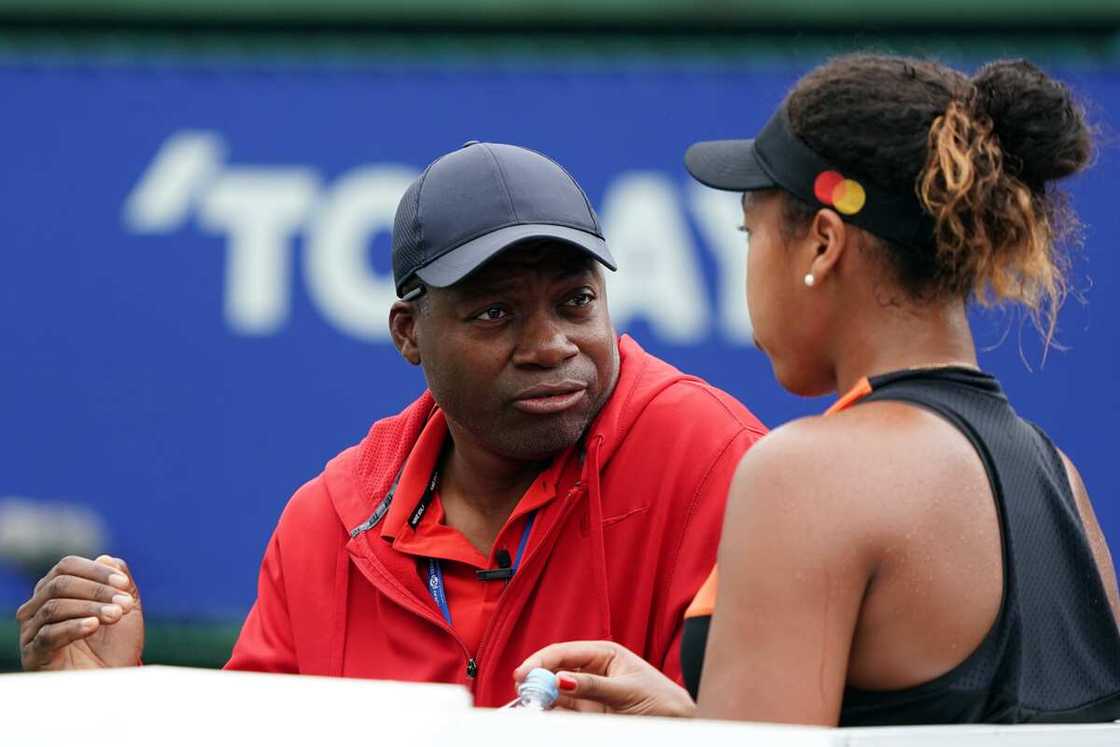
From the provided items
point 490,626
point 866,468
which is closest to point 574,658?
Result: point 490,626

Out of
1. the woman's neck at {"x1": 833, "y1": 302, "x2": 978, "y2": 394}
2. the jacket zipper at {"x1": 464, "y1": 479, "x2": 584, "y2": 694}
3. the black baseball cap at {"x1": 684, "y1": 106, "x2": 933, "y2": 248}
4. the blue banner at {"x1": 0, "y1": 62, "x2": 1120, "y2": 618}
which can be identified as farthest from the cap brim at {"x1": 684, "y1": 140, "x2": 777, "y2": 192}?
the blue banner at {"x1": 0, "y1": 62, "x2": 1120, "y2": 618}

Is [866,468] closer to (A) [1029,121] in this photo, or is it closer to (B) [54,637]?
(A) [1029,121]

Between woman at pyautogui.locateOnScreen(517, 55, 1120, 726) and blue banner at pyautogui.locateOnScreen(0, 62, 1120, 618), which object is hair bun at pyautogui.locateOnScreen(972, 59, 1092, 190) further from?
blue banner at pyautogui.locateOnScreen(0, 62, 1120, 618)

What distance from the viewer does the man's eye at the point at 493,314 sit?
8.33 feet

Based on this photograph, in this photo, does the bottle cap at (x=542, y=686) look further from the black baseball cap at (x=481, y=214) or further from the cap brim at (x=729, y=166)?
the black baseball cap at (x=481, y=214)

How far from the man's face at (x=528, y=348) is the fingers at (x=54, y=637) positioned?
24.9 inches

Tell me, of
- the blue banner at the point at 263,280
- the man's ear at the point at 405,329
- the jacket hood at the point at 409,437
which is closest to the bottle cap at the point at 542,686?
the jacket hood at the point at 409,437

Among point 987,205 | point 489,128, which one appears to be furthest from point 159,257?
point 987,205

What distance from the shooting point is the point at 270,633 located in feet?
8.63

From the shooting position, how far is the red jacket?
244 cm

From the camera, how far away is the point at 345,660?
2.55 m

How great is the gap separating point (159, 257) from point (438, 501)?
2.09m

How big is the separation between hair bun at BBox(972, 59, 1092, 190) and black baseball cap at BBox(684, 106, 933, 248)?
5.4 inches

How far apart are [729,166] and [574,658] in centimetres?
62
